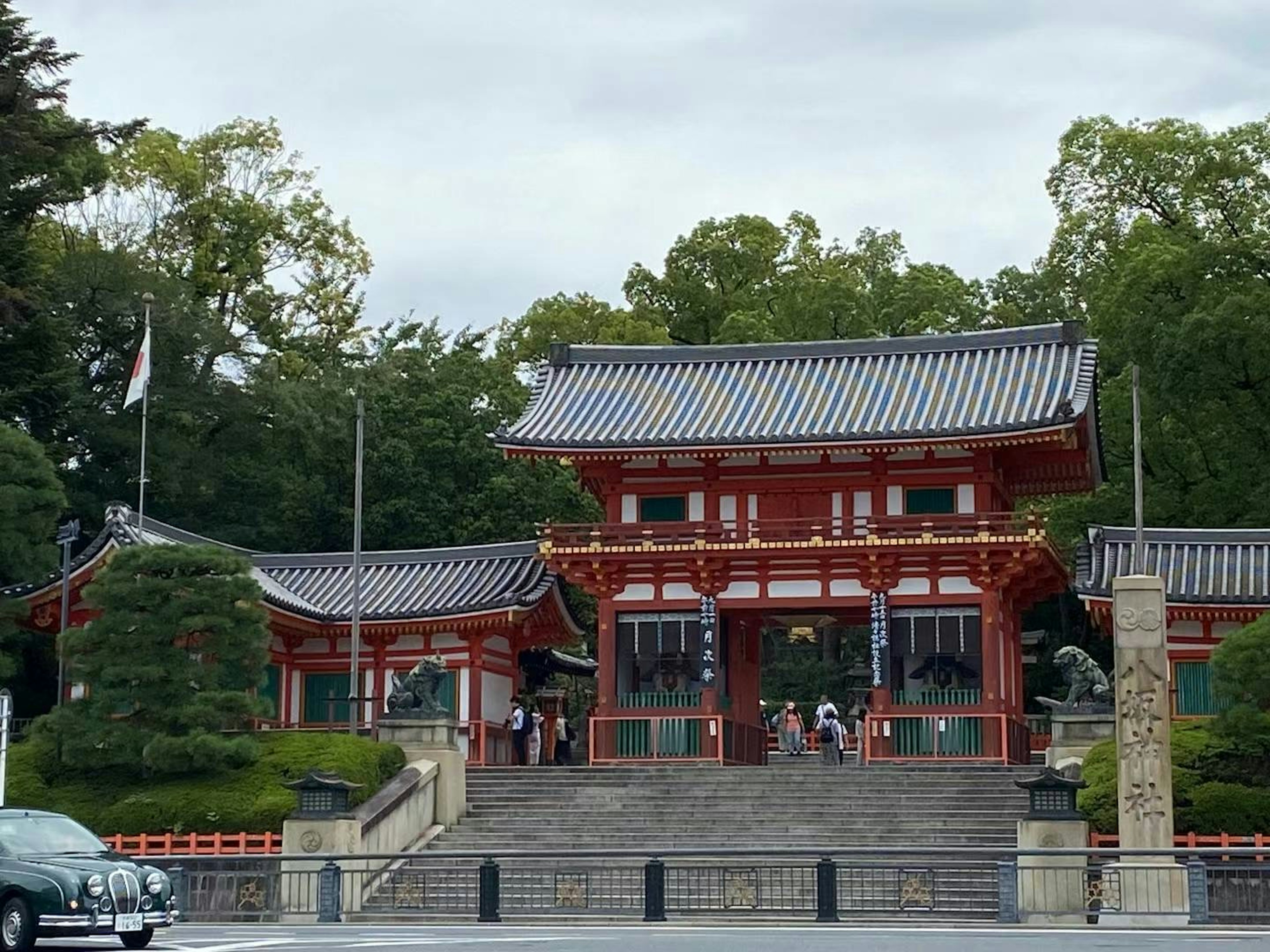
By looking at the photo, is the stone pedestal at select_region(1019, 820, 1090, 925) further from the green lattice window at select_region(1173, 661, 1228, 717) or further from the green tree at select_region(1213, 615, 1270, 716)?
the green lattice window at select_region(1173, 661, 1228, 717)

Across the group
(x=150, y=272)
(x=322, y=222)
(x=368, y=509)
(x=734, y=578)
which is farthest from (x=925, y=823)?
(x=322, y=222)

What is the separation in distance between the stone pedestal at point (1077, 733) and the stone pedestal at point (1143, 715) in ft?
18.4

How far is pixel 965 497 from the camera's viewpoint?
44.5m

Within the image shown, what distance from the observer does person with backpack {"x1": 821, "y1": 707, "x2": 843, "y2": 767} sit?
42906 millimetres

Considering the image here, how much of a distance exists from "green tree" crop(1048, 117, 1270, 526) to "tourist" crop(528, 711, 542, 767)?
17752mm

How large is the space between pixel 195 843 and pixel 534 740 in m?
13.3

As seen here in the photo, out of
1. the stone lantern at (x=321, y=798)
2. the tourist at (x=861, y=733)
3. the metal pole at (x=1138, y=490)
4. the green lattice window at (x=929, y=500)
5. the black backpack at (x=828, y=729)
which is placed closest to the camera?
the stone lantern at (x=321, y=798)

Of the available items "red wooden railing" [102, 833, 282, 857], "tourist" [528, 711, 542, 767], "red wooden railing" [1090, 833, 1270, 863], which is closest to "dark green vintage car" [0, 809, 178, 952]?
"red wooden railing" [102, 833, 282, 857]

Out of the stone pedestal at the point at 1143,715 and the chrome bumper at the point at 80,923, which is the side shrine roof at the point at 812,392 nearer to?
the stone pedestal at the point at 1143,715

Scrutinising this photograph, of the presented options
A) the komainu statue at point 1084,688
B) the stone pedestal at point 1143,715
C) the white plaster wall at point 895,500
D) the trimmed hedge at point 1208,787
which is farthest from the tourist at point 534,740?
the stone pedestal at point 1143,715

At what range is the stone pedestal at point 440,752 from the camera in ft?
123

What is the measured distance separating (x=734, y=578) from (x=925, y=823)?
427 inches

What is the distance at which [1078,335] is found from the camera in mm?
46000

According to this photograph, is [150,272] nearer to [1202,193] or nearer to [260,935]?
[1202,193]
